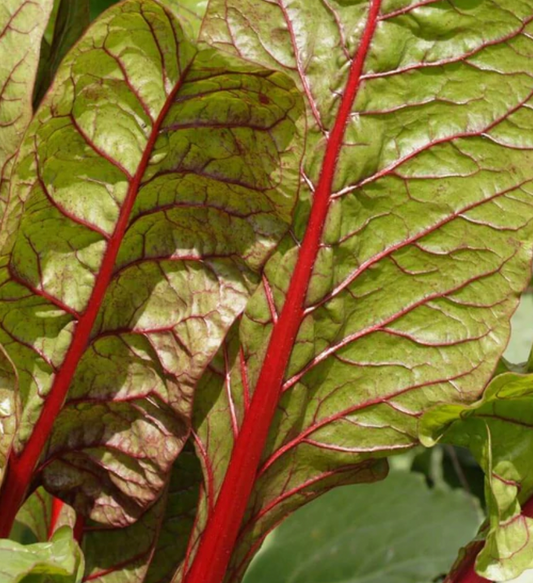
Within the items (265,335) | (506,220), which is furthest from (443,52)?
(265,335)

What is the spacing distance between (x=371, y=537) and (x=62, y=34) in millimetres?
781

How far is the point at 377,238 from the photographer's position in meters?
1.05

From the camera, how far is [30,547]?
915mm

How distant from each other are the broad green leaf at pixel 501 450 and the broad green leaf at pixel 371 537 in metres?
0.30

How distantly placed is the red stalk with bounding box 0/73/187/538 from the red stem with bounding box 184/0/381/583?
0.63 ft

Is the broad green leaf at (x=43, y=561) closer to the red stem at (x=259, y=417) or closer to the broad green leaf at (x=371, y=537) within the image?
the red stem at (x=259, y=417)

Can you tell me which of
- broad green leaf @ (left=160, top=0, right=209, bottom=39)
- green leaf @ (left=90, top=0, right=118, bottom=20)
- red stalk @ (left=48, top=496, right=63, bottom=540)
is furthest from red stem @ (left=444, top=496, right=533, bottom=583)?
green leaf @ (left=90, top=0, right=118, bottom=20)

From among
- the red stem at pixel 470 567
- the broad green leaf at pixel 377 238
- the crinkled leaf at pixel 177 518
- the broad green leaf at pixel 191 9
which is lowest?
the crinkled leaf at pixel 177 518

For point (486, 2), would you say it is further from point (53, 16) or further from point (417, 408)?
point (53, 16)

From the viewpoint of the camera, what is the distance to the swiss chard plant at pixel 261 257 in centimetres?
97

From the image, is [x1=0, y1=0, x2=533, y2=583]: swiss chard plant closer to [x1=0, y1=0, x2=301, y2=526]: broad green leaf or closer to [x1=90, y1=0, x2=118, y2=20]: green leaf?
[x1=0, y1=0, x2=301, y2=526]: broad green leaf

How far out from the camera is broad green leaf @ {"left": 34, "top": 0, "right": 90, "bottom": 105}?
1158 mm

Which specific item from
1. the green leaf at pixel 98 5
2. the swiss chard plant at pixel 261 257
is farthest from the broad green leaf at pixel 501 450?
the green leaf at pixel 98 5

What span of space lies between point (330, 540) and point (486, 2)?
0.75 m
